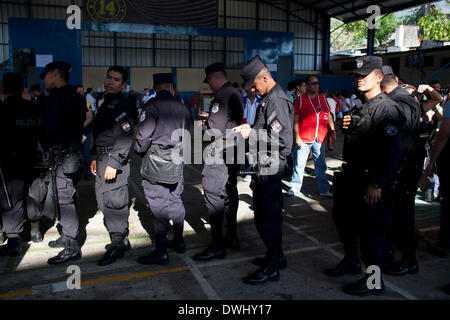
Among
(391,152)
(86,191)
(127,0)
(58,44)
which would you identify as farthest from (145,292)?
(127,0)

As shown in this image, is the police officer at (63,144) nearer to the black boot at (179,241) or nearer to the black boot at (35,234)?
the black boot at (35,234)

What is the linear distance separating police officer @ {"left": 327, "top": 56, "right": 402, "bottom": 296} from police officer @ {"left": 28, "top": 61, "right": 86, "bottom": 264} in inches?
102

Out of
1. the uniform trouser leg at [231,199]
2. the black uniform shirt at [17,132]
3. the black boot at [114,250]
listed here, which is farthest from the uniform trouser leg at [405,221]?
the black uniform shirt at [17,132]

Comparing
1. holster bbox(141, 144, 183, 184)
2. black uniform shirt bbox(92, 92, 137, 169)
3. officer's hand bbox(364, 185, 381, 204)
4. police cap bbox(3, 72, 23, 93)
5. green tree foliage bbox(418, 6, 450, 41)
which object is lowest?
officer's hand bbox(364, 185, 381, 204)

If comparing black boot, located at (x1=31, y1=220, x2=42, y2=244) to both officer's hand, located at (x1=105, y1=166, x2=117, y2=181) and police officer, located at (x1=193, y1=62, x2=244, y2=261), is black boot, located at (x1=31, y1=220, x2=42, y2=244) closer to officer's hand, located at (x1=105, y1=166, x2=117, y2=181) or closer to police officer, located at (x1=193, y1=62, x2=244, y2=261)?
officer's hand, located at (x1=105, y1=166, x2=117, y2=181)

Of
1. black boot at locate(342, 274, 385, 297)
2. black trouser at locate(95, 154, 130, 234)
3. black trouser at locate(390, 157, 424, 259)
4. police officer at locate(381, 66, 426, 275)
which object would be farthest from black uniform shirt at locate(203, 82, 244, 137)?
black boot at locate(342, 274, 385, 297)

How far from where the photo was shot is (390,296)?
3.22 metres

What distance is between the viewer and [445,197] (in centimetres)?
398

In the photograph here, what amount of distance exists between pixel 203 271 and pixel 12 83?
9.24ft

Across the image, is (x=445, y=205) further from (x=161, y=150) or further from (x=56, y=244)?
(x=56, y=244)

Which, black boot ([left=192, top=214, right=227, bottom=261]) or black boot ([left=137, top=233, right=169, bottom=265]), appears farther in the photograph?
black boot ([left=192, top=214, right=227, bottom=261])

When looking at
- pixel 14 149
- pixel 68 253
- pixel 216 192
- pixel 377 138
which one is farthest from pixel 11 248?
pixel 377 138

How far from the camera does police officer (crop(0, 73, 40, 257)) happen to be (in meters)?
4.19

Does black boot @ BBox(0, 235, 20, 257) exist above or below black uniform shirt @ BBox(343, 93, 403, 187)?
below
